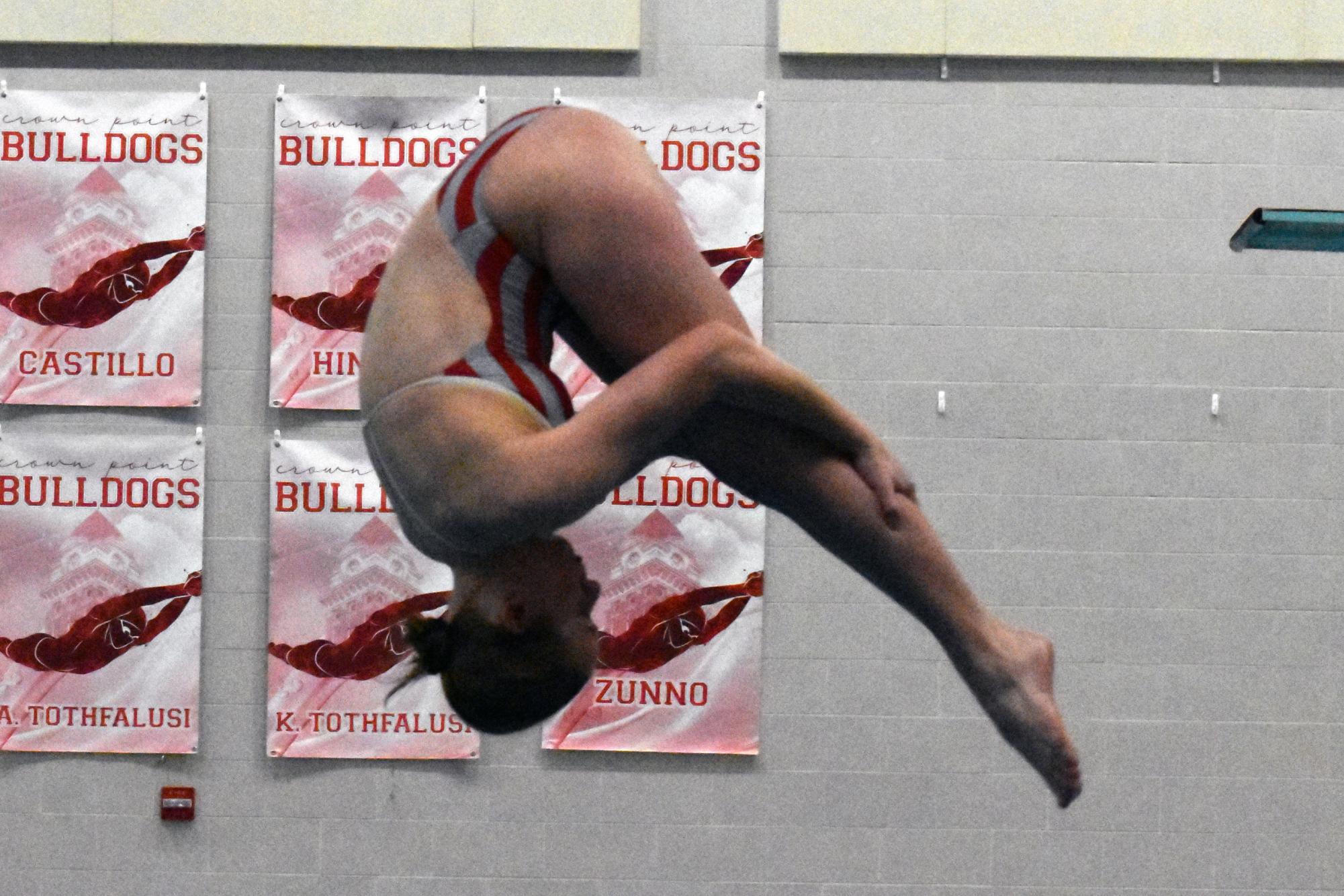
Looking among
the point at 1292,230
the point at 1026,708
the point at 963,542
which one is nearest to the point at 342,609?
the point at 963,542

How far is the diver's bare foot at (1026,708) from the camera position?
250cm

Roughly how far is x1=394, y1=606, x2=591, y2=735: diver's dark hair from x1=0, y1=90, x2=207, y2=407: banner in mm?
2622

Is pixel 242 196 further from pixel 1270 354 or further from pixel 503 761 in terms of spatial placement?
pixel 1270 354

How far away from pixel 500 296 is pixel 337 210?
2572 millimetres

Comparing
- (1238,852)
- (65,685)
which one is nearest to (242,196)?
(65,685)

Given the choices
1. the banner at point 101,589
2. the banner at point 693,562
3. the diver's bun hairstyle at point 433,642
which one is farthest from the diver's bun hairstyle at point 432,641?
the banner at point 101,589

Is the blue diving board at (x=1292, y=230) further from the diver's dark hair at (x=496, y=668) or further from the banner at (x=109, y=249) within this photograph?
the banner at (x=109, y=249)

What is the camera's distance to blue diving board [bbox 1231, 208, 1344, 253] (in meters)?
3.19

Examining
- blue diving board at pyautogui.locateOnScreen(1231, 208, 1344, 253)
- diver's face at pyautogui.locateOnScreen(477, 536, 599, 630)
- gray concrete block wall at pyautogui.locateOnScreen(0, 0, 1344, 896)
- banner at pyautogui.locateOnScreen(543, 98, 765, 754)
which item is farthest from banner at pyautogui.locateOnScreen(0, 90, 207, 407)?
blue diving board at pyautogui.locateOnScreen(1231, 208, 1344, 253)

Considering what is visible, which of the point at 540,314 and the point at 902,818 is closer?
the point at 540,314

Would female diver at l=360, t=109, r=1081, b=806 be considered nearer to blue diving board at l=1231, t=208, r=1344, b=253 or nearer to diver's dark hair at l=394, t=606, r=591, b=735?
diver's dark hair at l=394, t=606, r=591, b=735

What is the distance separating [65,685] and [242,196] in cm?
153

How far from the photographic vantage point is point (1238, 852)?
4.71 m

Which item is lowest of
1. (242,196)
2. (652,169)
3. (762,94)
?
(652,169)
